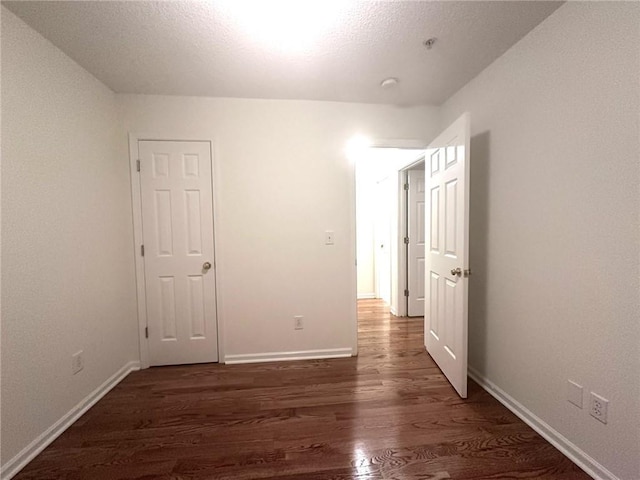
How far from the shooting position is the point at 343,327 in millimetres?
2420

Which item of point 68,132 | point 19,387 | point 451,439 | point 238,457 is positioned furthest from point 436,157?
point 19,387

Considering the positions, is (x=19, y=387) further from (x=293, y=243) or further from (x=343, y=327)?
(x=343, y=327)

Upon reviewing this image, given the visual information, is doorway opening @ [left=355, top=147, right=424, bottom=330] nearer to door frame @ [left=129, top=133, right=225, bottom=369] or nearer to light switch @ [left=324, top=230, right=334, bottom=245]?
light switch @ [left=324, top=230, right=334, bottom=245]

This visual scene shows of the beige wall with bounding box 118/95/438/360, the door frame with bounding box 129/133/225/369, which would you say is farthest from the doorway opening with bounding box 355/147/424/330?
the door frame with bounding box 129/133/225/369

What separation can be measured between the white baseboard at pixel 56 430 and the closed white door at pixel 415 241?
3.18 meters

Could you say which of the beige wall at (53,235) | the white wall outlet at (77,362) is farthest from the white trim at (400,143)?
the white wall outlet at (77,362)

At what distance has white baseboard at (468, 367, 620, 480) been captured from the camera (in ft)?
3.96

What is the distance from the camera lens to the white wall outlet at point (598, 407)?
1184 mm

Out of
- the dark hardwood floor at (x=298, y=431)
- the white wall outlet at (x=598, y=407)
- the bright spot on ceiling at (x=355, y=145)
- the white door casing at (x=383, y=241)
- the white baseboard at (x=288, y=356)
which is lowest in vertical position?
the dark hardwood floor at (x=298, y=431)

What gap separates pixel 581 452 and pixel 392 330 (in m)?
1.79

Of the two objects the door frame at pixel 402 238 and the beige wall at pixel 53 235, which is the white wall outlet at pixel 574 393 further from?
the beige wall at pixel 53 235

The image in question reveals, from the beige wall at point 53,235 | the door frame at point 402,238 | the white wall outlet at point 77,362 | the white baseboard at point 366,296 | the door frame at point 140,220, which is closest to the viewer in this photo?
the beige wall at point 53,235

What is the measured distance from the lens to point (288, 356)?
7.77 ft

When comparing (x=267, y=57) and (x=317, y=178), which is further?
(x=317, y=178)
